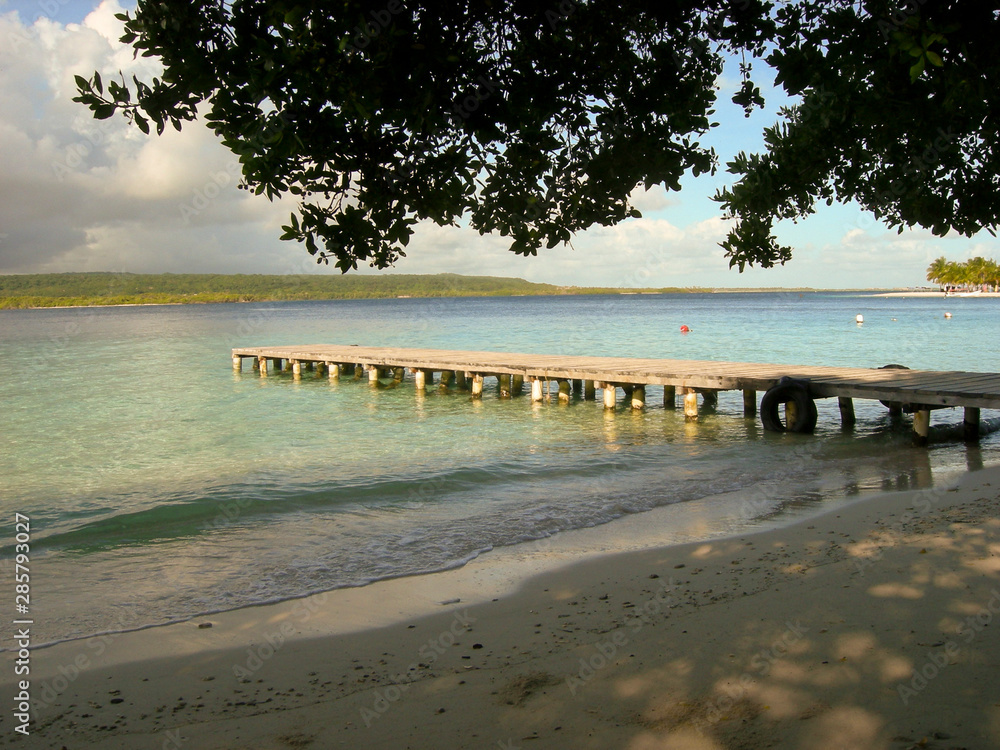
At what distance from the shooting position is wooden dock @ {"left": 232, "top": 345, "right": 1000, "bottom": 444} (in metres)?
12.5

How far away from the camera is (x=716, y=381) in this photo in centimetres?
1501

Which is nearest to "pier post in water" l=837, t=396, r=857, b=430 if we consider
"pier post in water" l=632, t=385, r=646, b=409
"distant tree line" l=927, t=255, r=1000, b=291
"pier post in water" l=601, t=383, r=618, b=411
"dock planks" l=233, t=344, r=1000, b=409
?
"dock planks" l=233, t=344, r=1000, b=409

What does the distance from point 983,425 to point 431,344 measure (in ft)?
105

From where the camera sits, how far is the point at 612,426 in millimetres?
15688

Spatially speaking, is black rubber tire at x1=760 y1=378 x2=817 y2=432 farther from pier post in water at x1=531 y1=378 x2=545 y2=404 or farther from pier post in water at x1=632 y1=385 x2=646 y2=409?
pier post in water at x1=531 y1=378 x2=545 y2=404

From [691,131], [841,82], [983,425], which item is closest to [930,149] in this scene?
[841,82]

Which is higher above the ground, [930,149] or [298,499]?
[930,149]

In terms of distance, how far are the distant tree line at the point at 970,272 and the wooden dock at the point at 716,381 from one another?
119 m

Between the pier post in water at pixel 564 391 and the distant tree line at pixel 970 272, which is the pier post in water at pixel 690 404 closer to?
the pier post in water at pixel 564 391

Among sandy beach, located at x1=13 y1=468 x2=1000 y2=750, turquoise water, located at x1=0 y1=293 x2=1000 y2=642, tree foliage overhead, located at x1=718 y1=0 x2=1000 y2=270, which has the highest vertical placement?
tree foliage overhead, located at x1=718 y1=0 x2=1000 y2=270

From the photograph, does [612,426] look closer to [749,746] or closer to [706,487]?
[706,487]

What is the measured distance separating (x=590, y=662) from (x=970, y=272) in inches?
5440

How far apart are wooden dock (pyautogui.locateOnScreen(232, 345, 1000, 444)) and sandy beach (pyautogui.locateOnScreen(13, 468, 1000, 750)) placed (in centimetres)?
605

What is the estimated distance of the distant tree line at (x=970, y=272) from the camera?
117625 mm
